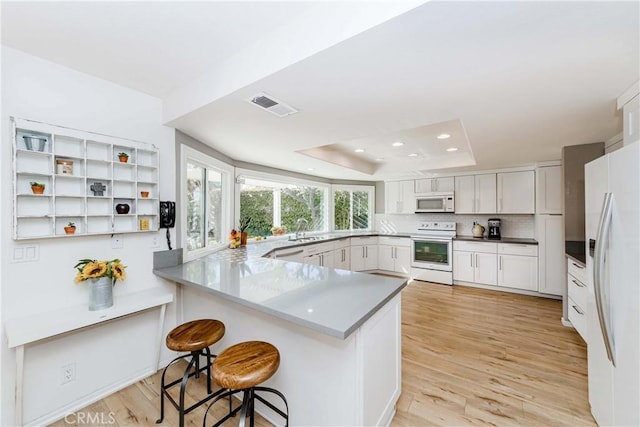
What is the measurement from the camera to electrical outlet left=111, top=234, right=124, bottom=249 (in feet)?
6.56

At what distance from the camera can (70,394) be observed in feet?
5.83

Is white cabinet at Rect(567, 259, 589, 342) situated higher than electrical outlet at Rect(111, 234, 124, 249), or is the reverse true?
electrical outlet at Rect(111, 234, 124, 249)

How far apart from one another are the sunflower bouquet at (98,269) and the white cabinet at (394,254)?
4647mm

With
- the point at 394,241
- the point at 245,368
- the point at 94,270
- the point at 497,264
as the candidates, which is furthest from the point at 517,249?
the point at 94,270

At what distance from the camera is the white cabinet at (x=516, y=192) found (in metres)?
4.27

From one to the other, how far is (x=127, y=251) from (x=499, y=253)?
5162 mm

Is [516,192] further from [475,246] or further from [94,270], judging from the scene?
[94,270]

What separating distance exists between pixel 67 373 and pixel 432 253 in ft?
16.6

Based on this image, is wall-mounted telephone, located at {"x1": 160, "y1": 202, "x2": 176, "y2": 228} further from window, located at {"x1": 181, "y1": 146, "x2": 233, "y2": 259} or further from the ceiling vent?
the ceiling vent

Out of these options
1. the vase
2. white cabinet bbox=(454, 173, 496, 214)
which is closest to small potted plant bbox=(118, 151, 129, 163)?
the vase

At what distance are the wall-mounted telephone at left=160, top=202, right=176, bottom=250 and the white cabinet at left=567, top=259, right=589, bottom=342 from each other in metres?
3.77

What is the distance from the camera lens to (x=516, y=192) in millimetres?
4387

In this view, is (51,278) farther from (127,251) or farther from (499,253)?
(499,253)

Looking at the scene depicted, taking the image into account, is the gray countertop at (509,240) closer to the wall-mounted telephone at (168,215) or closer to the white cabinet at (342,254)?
the white cabinet at (342,254)
